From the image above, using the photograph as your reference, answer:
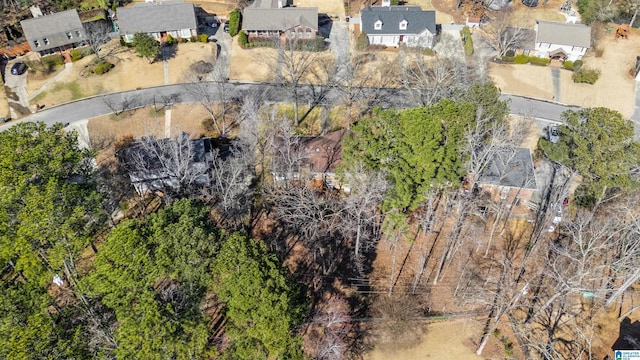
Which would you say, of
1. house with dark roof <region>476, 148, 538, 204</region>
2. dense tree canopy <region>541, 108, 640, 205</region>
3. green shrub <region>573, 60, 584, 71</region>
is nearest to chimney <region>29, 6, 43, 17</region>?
house with dark roof <region>476, 148, 538, 204</region>

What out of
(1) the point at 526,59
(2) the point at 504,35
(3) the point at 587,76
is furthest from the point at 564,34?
(2) the point at 504,35

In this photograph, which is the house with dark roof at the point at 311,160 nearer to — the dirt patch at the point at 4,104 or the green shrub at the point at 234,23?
the green shrub at the point at 234,23

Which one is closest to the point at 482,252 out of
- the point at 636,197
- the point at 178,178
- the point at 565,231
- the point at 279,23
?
the point at 565,231

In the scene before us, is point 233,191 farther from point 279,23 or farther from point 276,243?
point 279,23

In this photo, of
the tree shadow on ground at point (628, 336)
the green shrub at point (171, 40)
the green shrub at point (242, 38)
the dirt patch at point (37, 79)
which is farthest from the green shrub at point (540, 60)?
the dirt patch at point (37, 79)

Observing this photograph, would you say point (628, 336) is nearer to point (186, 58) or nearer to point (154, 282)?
point (154, 282)
